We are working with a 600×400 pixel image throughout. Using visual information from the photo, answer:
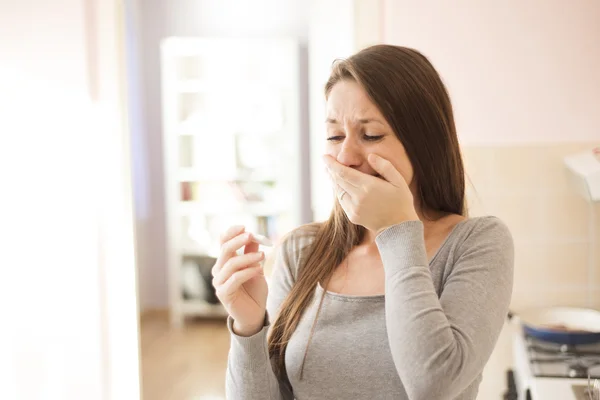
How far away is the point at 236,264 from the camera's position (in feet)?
2.97

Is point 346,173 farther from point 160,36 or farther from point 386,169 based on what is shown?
point 160,36

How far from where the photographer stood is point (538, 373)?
5.18ft

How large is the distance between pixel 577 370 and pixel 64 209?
64.5 inches

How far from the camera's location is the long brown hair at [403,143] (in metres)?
0.91

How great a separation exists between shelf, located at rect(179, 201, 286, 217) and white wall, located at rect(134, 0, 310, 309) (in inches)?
11.9

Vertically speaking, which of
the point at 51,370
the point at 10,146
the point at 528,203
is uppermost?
the point at 10,146

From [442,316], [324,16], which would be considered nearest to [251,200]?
[324,16]

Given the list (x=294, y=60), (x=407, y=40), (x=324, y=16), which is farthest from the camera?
(x=294, y=60)

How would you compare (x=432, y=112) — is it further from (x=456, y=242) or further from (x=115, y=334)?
(x=115, y=334)

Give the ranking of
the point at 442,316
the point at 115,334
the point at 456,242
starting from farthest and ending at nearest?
1. the point at 115,334
2. the point at 456,242
3. the point at 442,316

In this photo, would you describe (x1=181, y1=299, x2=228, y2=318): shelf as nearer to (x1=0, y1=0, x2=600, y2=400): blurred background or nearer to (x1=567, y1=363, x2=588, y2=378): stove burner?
(x1=0, y1=0, x2=600, y2=400): blurred background

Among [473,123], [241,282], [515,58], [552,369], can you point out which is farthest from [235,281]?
[515,58]

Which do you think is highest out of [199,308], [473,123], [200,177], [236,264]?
[473,123]

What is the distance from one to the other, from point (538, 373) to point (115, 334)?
4.49 ft
